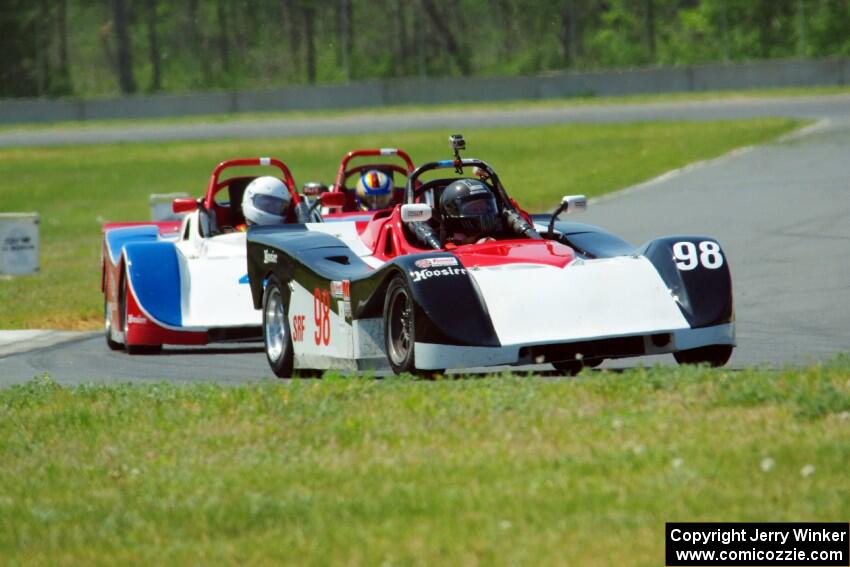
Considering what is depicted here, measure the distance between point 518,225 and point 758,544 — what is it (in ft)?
19.0

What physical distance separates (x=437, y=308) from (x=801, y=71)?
41.3 metres

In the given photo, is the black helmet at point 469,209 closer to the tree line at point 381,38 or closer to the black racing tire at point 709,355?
the black racing tire at point 709,355

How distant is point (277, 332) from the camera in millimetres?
11805

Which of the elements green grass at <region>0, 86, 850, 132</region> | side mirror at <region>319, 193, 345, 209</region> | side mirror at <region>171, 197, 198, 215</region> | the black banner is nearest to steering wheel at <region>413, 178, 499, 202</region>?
side mirror at <region>319, 193, 345, 209</region>

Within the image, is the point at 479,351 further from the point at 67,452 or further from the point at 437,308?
the point at 67,452

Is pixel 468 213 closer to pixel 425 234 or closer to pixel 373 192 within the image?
pixel 425 234

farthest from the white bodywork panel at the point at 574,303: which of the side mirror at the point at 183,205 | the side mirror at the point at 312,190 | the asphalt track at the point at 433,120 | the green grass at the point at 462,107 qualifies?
→ the green grass at the point at 462,107

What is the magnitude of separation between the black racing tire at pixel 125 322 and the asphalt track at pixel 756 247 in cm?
13

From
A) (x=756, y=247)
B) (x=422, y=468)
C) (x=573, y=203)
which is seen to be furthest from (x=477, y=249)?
(x=756, y=247)

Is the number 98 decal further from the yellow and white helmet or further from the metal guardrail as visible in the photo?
the metal guardrail

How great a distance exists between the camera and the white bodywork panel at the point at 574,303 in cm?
941

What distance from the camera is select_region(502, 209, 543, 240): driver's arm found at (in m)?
10.9

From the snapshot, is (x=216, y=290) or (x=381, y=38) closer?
(x=216, y=290)

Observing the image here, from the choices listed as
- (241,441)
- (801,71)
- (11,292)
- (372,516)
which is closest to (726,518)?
(372,516)
